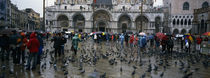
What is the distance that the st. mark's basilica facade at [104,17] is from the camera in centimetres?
4916

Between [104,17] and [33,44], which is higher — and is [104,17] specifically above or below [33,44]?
above

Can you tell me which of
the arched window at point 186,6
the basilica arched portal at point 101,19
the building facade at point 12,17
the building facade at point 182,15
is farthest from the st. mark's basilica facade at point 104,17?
the building facade at point 12,17

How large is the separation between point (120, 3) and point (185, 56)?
1566 inches

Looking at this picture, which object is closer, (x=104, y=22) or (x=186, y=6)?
(x=104, y=22)

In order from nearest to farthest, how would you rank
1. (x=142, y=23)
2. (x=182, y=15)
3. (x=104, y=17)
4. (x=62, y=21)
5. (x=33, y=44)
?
1. (x=33, y=44)
2. (x=142, y=23)
3. (x=104, y=17)
4. (x=62, y=21)
5. (x=182, y=15)

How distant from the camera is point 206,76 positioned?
26.8 feet

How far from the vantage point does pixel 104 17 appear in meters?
50.5

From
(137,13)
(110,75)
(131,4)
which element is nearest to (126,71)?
(110,75)

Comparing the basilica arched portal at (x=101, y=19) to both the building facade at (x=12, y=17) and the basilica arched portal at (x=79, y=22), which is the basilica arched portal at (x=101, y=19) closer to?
the basilica arched portal at (x=79, y=22)

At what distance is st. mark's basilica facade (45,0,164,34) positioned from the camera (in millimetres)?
49156

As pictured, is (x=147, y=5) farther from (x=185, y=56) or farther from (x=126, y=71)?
(x=126, y=71)

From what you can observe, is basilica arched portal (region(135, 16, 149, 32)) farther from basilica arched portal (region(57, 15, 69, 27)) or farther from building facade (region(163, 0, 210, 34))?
basilica arched portal (region(57, 15, 69, 27))

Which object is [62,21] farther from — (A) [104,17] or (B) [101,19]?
(A) [104,17]

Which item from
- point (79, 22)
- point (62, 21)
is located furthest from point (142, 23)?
point (62, 21)
